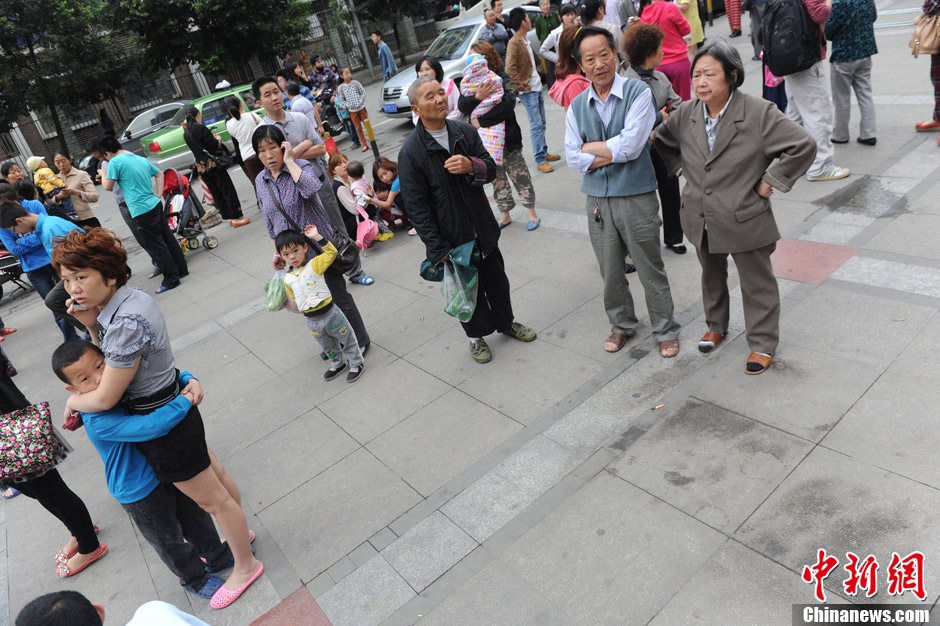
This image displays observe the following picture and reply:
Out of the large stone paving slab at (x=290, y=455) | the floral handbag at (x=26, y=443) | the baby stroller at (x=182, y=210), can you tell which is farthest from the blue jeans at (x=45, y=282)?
the floral handbag at (x=26, y=443)

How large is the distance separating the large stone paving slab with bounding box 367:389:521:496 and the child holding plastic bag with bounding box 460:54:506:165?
268 centimetres

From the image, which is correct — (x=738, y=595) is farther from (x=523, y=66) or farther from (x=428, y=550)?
(x=523, y=66)

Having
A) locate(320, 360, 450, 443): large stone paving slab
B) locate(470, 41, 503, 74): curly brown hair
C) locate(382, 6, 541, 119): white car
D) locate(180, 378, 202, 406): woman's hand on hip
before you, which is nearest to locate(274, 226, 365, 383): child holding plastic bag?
locate(320, 360, 450, 443): large stone paving slab

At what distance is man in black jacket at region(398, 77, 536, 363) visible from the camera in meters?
4.25

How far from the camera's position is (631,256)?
421cm

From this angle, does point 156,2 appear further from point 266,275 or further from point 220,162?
point 266,275

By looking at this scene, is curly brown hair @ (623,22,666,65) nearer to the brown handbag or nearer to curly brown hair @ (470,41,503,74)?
curly brown hair @ (470,41,503,74)

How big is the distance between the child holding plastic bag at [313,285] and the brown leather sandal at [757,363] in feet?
9.01

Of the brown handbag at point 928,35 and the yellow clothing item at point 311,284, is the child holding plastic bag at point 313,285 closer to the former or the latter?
the yellow clothing item at point 311,284

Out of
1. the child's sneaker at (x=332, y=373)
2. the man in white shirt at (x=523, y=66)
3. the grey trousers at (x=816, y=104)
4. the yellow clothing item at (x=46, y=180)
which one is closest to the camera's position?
the child's sneaker at (x=332, y=373)

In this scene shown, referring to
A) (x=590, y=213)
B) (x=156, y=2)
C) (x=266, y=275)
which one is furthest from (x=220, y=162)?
(x=156, y=2)

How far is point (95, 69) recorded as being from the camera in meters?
22.1

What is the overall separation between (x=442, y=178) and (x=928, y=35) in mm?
5176

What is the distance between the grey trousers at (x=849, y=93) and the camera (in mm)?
6383
